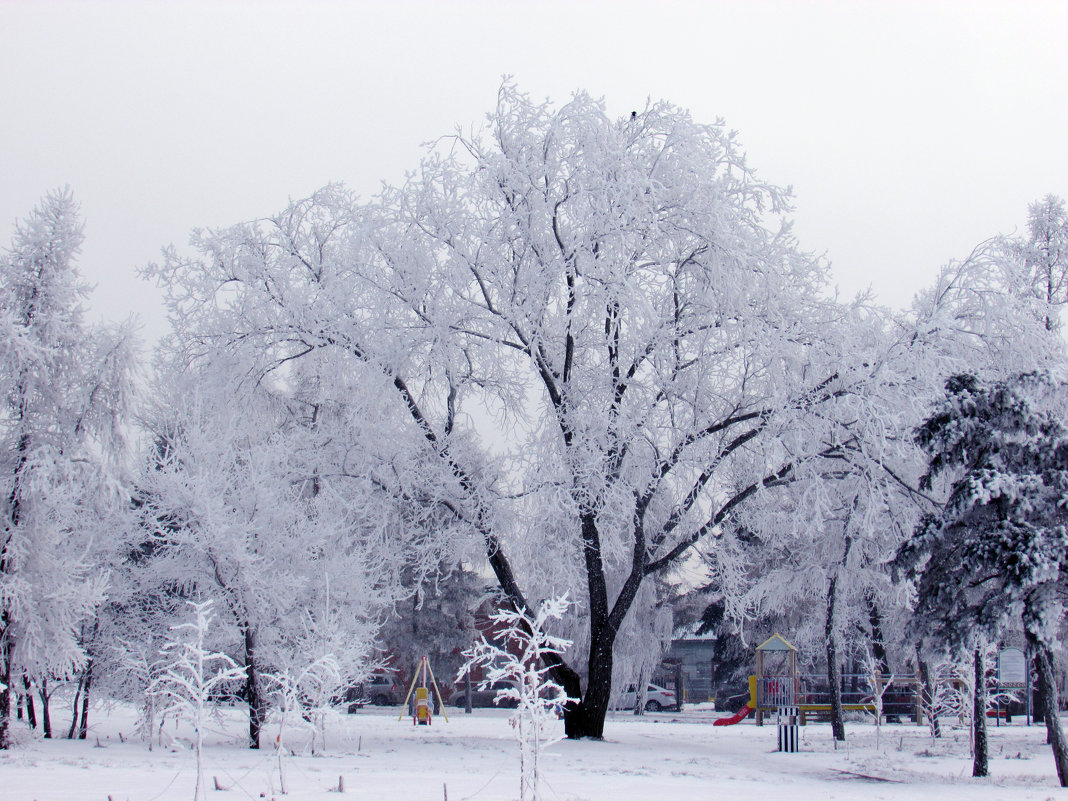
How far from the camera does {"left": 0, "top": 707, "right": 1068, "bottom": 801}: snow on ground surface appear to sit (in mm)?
11211

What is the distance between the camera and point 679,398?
58.9 ft

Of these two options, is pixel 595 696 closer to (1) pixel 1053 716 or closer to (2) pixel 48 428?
(1) pixel 1053 716

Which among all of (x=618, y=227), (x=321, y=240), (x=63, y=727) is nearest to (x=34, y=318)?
(x=321, y=240)

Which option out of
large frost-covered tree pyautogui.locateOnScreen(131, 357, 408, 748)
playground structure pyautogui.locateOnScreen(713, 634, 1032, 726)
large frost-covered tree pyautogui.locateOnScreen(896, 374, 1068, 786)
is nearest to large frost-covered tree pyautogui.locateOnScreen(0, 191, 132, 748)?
large frost-covered tree pyautogui.locateOnScreen(131, 357, 408, 748)

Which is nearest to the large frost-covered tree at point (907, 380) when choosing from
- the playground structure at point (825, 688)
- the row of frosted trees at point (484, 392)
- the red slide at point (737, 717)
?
the row of frosted trees at point (484, 392)

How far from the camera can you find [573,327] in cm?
A: 1792

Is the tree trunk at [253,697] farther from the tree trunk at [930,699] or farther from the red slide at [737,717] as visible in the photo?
the red slide at [737,717]

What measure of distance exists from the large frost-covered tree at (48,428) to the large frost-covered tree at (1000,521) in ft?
41.4

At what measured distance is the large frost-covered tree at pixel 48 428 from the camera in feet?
50.9

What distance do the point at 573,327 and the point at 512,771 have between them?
755cm

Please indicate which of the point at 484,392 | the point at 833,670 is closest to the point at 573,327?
the point at 484,392

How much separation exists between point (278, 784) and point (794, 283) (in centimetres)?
1205

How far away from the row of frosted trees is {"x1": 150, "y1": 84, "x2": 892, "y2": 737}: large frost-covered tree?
6 centimetres

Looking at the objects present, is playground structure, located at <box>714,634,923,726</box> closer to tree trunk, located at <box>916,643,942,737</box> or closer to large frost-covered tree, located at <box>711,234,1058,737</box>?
tree trunk, located at <box>916,643,942,737</box>
